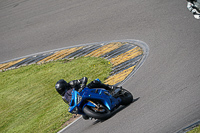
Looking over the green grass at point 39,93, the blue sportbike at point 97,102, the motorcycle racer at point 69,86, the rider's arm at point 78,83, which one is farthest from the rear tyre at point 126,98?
the green grass at point 39,93

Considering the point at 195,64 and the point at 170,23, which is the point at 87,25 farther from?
the point at 195,64

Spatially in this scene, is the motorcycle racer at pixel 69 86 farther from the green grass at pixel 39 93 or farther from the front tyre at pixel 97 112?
the green grass at pixel 39 93

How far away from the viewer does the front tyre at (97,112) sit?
734cm

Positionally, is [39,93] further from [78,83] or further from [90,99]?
[90,99]

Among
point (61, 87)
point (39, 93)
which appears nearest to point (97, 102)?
point (61, 87)

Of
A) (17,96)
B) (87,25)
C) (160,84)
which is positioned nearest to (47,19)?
(87,25)

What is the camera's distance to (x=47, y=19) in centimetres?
1611

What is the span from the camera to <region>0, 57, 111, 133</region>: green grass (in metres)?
10.0

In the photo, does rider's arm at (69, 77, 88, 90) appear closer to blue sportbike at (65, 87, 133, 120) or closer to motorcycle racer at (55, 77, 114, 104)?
motorcycle racer at (55, 77, 114, 104)

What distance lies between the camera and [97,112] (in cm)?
747

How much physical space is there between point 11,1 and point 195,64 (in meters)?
13.3

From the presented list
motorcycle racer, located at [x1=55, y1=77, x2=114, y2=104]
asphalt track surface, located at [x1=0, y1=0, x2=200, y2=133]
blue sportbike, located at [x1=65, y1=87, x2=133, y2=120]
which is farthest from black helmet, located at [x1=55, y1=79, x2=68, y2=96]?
asphalt track surface, located at [x1=0, y1=0, x2=200, y2=133]

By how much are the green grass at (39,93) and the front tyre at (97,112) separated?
2.16 meters

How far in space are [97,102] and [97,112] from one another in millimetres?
403
